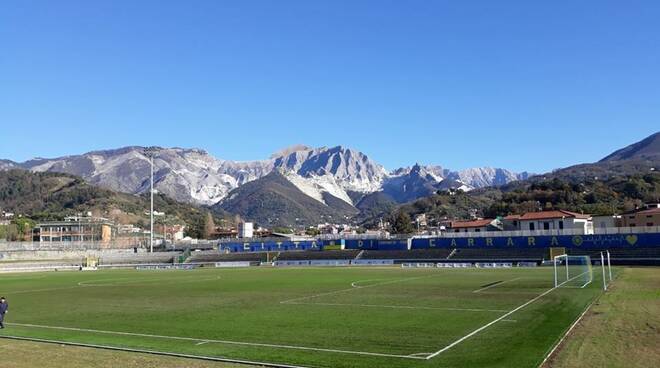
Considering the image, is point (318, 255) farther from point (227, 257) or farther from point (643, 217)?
point (643, 217)

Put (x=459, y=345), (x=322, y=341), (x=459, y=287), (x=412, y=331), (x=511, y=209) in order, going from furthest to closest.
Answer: (x=511, y=209), (x=459, y=287), (x=412, y=331), (x=322, y=341), (x=459, y=345)

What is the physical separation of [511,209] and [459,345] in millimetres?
183021

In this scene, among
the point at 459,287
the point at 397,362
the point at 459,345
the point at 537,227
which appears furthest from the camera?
the point at 537,227

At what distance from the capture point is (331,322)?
25.9m

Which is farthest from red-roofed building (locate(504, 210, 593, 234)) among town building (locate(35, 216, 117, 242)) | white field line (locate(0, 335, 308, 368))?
town building (locate(35, 216, 117, 242))

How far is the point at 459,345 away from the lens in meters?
19.5

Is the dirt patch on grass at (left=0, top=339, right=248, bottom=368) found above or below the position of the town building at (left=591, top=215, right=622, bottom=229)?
below

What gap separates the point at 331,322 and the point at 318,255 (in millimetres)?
83237

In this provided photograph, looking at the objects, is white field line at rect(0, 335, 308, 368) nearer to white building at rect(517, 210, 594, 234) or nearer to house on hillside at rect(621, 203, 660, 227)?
white building at rect(517, 210, 594, 234)

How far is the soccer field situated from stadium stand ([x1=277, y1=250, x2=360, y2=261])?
6112 cm

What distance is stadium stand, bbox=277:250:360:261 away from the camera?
10600cm

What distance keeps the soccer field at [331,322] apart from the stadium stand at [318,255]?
6112cm

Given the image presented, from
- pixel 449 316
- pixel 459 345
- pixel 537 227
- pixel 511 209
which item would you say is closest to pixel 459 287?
pixel 449 316

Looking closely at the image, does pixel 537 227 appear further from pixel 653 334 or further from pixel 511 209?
pixel 653 334
